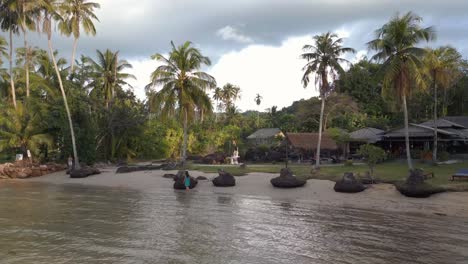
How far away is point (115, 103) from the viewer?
1507 inches

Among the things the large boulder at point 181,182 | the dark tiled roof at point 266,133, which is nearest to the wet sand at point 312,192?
the large boulder at point 181,182

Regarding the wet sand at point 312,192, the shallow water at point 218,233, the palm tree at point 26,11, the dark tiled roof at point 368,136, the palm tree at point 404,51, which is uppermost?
the palm tree at point 26,11

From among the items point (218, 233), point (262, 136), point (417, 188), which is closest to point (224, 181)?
point (417, 188)

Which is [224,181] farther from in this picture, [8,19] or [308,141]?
[8,19]

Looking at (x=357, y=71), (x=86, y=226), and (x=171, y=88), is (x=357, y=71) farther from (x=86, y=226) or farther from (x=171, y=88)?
(x=86, y=226)

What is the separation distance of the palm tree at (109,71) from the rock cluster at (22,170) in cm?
1348

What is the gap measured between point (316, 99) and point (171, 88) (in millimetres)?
20238

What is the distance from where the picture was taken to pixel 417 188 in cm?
1630

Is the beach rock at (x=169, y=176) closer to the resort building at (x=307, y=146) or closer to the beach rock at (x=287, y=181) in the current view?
the beach rock at (x=287, y=181)

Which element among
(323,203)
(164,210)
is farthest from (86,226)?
(323,203)

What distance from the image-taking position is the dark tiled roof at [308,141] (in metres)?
34.0

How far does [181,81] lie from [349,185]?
53.3 ft

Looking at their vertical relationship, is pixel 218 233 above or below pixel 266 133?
below

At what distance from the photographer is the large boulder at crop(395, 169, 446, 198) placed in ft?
53.4
